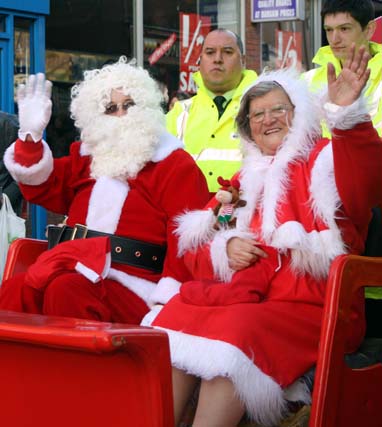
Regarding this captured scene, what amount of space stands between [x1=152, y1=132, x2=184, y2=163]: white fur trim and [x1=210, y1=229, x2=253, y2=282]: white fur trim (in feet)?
2.47

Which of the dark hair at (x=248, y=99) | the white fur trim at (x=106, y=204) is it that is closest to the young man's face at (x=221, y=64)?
the white fur trim at (x=106, y=204)

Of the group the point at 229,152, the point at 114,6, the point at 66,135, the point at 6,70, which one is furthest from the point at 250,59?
the point at 229,152

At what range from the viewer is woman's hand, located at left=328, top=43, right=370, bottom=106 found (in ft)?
9.34

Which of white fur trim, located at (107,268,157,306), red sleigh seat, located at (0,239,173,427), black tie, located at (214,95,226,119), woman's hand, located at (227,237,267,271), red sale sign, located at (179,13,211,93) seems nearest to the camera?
red sleigh seat, located at (0,239,173,427)

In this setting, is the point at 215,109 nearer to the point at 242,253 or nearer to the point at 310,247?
the point at 242,253

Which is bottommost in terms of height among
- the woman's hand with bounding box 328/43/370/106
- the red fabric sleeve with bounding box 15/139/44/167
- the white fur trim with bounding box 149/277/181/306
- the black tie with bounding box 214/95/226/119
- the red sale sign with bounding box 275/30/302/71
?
the white fur trim with bounding box 149/277/181/306

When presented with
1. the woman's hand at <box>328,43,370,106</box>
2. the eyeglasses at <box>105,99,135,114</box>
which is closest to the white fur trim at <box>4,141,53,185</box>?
the eyeglasses at <box>105,99,135,114</box>

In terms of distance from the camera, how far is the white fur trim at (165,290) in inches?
137

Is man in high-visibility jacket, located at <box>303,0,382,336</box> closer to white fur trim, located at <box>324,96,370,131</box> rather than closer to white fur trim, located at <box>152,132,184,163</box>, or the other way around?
white fur trim, located at <box>152,132,184,163</box>

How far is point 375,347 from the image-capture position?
10.4 ft

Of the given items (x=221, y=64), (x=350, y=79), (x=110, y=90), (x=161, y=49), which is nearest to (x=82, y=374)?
(x=350, y=79)

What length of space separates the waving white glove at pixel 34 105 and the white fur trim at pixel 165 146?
0.52 meters

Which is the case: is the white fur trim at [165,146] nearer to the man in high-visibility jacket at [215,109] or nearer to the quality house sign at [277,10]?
the man in high-visibility jacket at [215,109]

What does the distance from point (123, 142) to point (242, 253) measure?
3.23 ft
